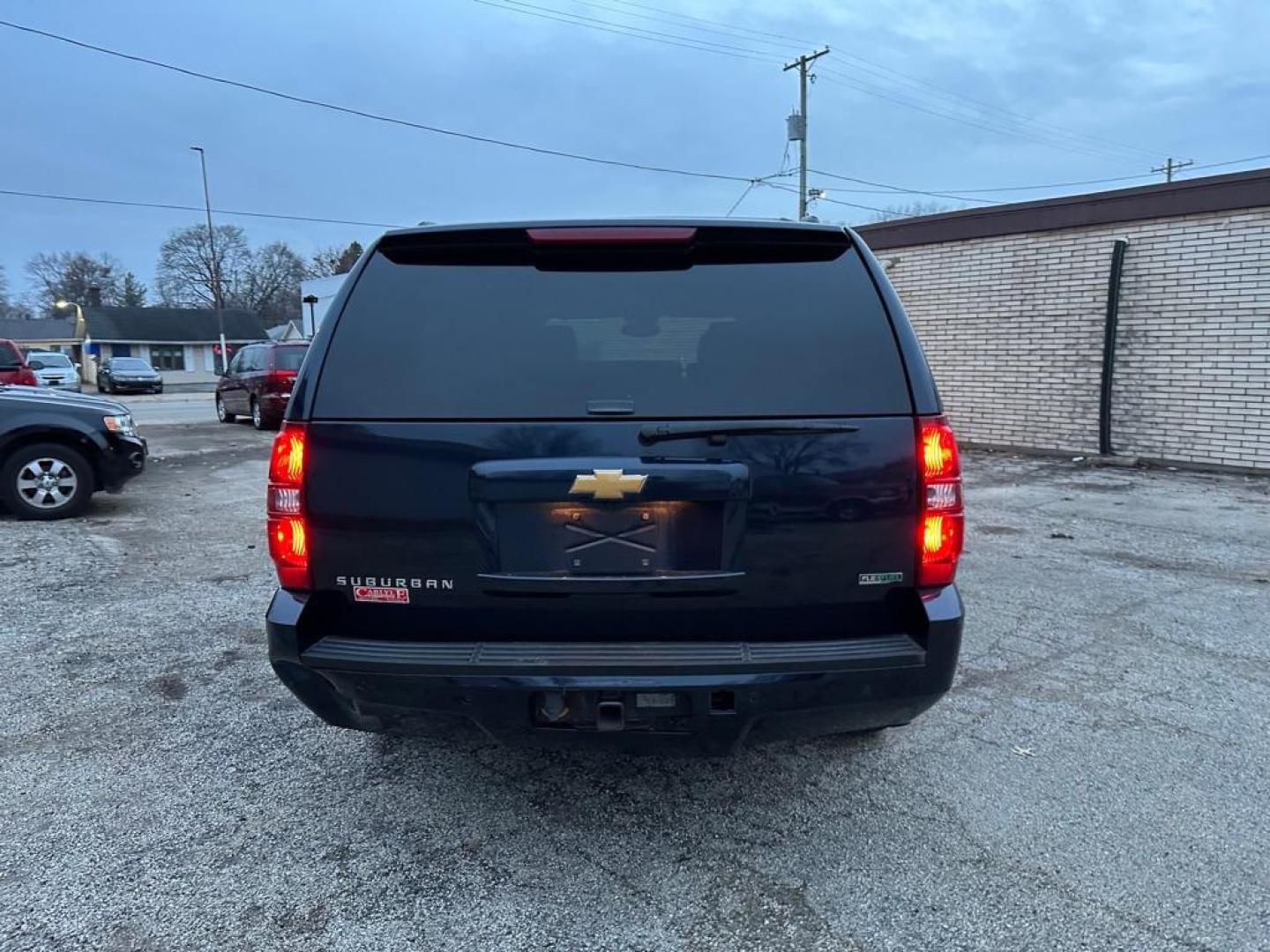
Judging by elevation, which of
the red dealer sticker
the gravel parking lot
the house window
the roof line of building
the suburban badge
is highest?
the roof line of building

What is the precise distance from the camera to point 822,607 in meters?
2.37

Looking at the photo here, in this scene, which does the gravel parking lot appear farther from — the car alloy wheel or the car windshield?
the car windshield

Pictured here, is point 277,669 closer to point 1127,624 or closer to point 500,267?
point 500,267

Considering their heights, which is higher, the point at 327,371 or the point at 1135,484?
the point at 327,371

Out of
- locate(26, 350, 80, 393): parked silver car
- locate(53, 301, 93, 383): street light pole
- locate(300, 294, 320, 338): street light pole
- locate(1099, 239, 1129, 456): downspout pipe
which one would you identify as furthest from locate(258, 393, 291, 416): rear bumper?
locate(53, 301, 93, 383): street light pole

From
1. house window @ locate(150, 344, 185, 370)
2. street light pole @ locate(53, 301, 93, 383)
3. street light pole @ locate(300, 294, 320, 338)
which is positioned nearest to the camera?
street light pole @ locate(300, 294, 320, 338)

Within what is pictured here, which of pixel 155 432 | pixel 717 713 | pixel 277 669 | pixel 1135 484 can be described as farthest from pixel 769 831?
pixel 155 432

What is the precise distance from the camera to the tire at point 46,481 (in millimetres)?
7352

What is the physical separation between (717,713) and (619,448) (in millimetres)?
803

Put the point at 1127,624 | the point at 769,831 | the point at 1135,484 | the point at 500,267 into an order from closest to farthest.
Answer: the point at 500,267, the point at 769,831, the point at 1127,624, the point at 1135,484

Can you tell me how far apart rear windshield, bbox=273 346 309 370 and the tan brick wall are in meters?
11.4

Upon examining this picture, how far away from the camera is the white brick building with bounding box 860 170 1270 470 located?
9.80m

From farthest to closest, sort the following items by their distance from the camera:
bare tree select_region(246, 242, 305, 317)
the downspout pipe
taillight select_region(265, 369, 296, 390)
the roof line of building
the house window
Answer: bare tree select_region(246, 242, 305, 317) < the house window < taillight select_region(265, 369, 296, 390) < the downspout pipe < the roof line of building

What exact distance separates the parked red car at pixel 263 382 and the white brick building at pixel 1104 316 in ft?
37.4
